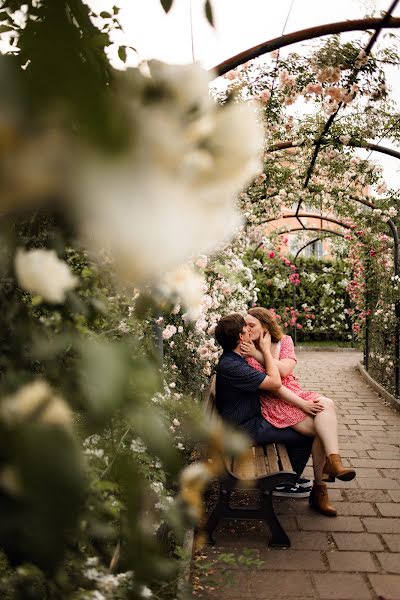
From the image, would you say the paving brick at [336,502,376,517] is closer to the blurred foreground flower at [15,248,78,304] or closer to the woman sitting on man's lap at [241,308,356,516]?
the woman sitting on man's lap at [241,308,356,516]

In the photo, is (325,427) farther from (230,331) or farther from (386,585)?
(386,585)

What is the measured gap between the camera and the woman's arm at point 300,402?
12.7 ft

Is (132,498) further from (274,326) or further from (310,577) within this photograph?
(274,326)

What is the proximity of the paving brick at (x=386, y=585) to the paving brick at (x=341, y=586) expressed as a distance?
5 centimetres

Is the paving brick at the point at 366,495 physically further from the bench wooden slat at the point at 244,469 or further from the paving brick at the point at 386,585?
the paving brick at the point at 386,585

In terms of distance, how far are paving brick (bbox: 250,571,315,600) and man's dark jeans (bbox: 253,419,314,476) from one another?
93 centimetres

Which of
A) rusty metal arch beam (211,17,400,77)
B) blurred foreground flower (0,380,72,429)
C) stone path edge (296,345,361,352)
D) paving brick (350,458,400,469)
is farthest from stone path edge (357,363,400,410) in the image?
blurred foreground flower (0,380,72,429)

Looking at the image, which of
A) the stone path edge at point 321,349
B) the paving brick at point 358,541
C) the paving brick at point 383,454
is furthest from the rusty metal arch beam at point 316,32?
the stone path edge at point 321,349

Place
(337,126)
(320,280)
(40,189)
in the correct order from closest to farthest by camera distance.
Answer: (40,189) → (337,126) → (320,280)

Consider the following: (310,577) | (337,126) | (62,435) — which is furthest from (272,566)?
(337,126)

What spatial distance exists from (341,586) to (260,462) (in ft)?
2.86

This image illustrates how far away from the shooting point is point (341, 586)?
280 centimetres

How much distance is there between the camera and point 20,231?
3.78 ft

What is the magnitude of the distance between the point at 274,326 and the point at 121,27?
102 inches
